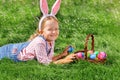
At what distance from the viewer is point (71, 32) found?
459 inches

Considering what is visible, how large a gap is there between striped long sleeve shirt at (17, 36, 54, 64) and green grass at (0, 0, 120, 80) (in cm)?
14

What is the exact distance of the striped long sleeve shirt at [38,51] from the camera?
838cm

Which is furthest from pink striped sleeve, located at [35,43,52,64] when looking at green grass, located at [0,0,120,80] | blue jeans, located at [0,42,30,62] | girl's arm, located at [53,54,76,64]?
blue jeans, located at [0,42,30,62]

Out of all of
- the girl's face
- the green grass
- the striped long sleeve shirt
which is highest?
the girl's face

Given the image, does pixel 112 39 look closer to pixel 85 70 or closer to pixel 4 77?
pixel 85 70

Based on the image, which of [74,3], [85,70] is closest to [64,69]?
[85,70]

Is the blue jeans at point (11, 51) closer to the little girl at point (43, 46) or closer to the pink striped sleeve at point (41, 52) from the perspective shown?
the little girl at point (43, 46)

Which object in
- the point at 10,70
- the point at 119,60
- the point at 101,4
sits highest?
the point at 10,70

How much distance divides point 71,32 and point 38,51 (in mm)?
3385

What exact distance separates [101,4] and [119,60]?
5292 millimetres

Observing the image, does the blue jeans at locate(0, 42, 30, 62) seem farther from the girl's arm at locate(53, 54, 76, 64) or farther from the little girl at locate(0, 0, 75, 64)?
the girl's arm at locate(53, 54, 76, 64)

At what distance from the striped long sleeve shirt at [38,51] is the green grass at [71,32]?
0.46 feet

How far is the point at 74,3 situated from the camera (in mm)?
14133

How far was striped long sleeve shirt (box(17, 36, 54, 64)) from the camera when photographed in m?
8.38
